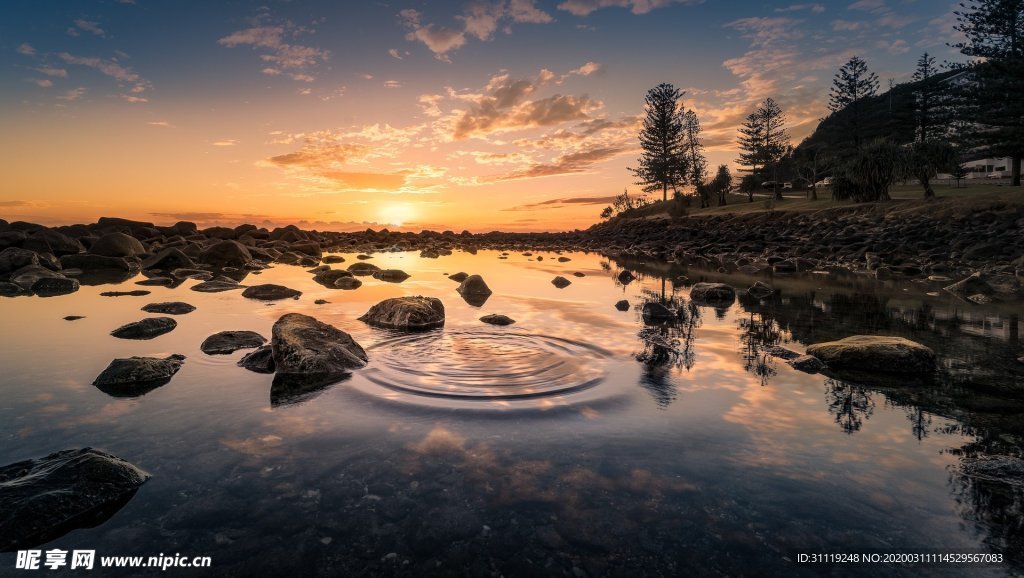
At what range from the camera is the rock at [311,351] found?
6.48 m

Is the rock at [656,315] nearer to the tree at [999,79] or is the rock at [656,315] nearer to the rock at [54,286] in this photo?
the rock at [54,286]

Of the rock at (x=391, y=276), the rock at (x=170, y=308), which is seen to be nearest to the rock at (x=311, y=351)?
the rock at (x=170, y=308)

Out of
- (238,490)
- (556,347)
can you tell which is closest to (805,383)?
(556,347)

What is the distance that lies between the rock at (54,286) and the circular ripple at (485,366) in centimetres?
1341

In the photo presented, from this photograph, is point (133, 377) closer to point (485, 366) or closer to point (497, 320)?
point (485, 366)

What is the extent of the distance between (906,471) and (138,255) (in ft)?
107

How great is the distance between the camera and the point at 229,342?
791 cm

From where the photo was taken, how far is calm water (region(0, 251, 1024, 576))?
3008 millimetres

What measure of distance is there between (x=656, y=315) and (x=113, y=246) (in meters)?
28.1

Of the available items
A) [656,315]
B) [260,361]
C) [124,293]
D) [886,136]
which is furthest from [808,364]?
[886,136]

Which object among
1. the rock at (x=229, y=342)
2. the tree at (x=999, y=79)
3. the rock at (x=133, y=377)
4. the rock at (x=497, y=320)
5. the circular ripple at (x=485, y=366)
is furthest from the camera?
the tree at (x=999, y=79)

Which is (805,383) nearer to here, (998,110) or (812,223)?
(812,223)

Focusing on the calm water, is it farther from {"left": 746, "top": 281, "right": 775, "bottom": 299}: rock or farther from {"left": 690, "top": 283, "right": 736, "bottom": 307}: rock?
{"left": 746, "top": 281, "right": 775, "bottom": 299}: rock

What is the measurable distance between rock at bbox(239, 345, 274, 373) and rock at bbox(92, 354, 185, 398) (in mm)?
869
